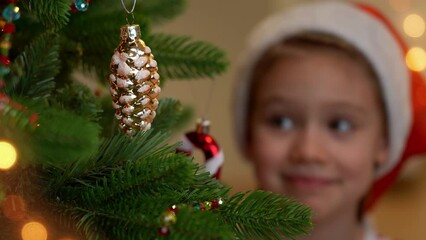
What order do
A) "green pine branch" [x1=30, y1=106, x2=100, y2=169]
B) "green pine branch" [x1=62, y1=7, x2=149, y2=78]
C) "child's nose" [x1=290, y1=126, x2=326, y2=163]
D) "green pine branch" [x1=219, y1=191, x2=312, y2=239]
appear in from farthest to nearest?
"child's nose" [x1=290, y1=126, x2=326, y2=163], "green pine branch" [x1=62, y1=7, x2=149, y2=78], "green pine branch" [x1=219, y1=191, x2=312, y2=239], "green pine branch" [x1=30, y1=106, x2=100, y2=169]

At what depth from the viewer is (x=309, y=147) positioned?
3.05ft

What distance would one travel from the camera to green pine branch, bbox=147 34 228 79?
0.54 meters

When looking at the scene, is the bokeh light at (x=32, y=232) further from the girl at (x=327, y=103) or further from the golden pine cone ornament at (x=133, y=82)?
the girl at (x=327, y=103)

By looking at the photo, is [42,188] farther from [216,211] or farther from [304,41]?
[304,41]

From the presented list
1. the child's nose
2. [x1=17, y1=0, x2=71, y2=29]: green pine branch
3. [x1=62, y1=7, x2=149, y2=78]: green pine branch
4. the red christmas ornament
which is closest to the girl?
the child's nose

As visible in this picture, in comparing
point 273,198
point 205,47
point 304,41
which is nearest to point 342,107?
point 304,41

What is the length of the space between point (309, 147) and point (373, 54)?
182 millimetres

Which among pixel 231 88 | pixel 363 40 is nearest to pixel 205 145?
pixel 363 40

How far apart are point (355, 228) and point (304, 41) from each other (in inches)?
13.5

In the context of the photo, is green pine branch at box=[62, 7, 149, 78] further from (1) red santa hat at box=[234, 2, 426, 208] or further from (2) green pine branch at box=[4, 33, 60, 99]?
(1) red santa hat at box=[234, 2, 426, 208]

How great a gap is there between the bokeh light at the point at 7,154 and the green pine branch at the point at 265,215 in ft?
0.48

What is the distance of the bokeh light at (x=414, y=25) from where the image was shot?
5.29ft

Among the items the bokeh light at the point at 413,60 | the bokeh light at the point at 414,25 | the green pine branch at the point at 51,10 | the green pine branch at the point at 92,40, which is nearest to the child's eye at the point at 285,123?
the bokeh light at the point at 413,60

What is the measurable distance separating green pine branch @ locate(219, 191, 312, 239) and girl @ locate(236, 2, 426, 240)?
53 centimetres
